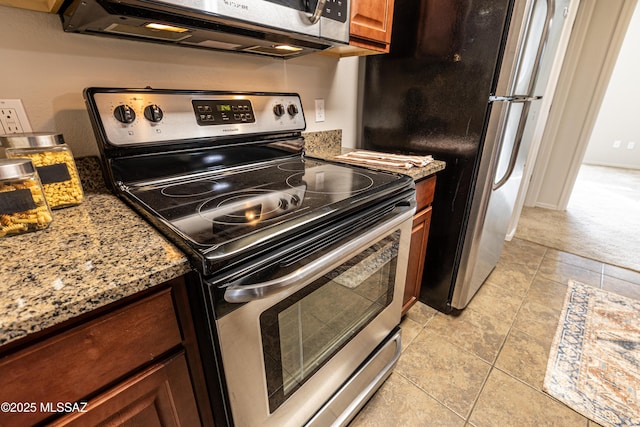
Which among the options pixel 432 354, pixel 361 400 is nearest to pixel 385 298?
pixel 361 400

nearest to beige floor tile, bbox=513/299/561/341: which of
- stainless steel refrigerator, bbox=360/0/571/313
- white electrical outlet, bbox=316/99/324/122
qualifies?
stainless steel refrigerator, bbox=360/0/571/313

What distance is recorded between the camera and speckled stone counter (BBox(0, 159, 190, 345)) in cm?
41

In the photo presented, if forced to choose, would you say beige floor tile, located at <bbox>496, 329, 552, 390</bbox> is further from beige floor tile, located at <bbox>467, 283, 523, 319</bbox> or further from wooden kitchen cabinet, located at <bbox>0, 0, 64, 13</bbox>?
wooden kitchen cabinet, located at <bbox>0, 0, 64, 13</bbox>

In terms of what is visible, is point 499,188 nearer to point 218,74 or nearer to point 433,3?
point 433,3

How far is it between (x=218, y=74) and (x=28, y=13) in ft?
1.72

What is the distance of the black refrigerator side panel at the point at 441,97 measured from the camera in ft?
3.92

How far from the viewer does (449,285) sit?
1.60 m

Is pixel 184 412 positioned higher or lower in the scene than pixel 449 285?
higher

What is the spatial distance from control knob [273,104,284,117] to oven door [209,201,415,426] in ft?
2.06

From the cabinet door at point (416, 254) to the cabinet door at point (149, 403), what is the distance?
3.43 ft

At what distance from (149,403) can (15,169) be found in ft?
1.75

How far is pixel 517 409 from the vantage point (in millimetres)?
1156

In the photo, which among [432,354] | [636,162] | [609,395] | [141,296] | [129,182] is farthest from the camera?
[636,162]

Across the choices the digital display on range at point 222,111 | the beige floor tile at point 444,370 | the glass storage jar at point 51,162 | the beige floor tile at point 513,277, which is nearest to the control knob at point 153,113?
the digital display on range at point 222,111
